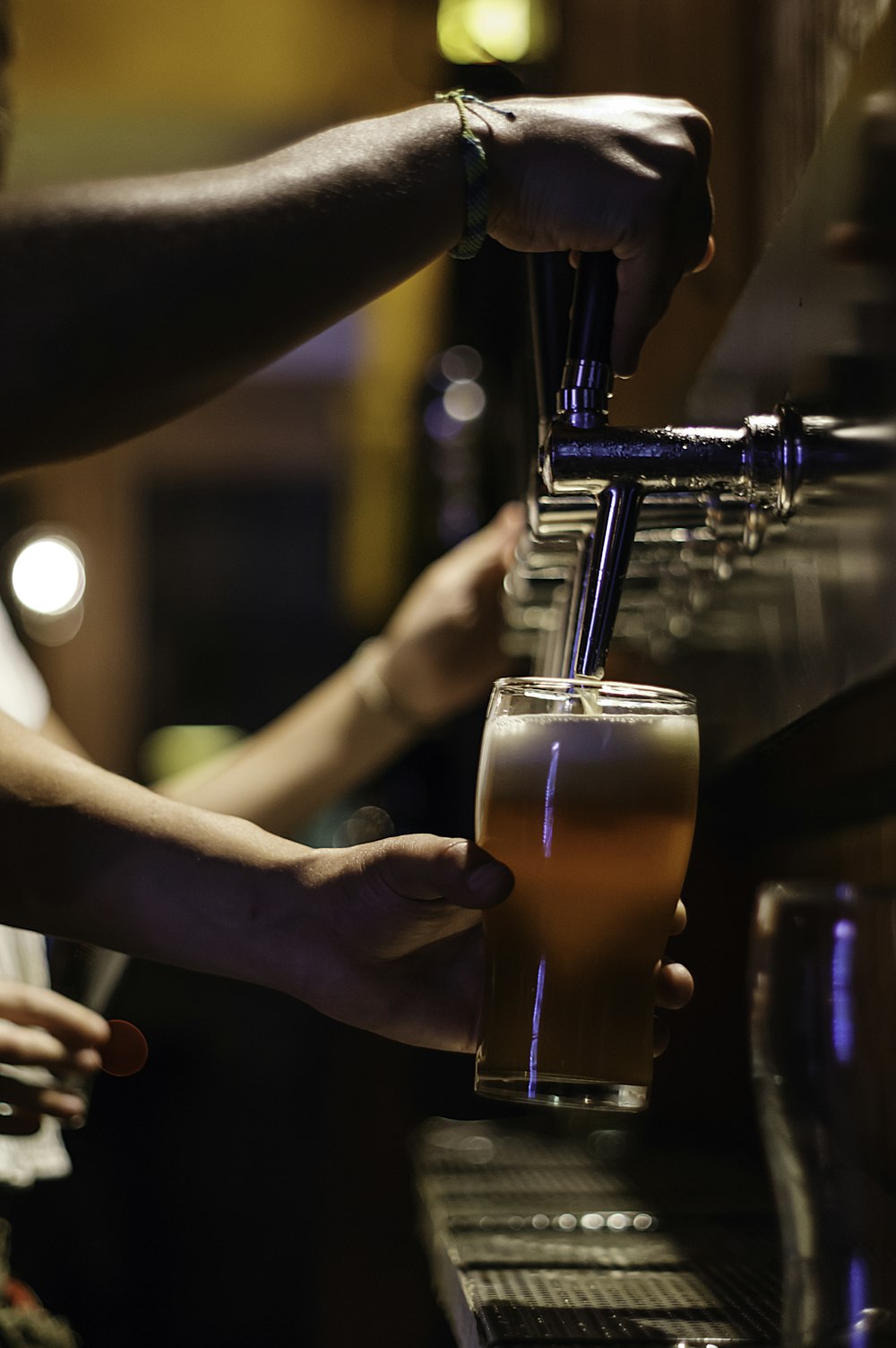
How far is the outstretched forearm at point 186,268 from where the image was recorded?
61 cm

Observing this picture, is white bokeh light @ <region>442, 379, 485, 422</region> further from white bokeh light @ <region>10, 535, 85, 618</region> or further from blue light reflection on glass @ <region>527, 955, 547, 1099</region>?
blue light reflection on glass @ <region>527, 955, 547, 1099</region>

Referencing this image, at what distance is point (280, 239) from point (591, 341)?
0.49 feet

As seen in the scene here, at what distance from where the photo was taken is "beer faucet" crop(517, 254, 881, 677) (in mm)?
648

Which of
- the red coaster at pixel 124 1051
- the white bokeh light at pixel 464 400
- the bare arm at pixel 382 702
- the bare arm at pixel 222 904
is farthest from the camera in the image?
the white bokeh light at pixel 464 400

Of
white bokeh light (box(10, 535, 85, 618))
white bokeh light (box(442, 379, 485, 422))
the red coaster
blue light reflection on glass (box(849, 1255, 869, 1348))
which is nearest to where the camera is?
blue light reflection on glass (box(849, 1255, 869, 1348))

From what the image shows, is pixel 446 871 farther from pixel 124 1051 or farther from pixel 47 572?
pixel 47 572

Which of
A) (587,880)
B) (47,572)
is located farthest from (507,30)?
(47,572)

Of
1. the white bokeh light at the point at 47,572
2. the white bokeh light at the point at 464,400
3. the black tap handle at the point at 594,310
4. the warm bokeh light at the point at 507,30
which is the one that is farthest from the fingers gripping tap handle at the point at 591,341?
the white bokeh light at the point at 47,572

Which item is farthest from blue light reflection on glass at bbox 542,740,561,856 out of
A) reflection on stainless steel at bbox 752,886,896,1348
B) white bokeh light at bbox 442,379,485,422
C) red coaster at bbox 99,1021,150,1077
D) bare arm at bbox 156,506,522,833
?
white bokeh light at bbox 442,379,485,422

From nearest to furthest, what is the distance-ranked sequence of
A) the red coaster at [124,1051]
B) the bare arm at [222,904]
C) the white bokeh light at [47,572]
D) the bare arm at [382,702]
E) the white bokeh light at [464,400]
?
1. the bare arm at [222,904]
2. the red coaster at [124,1051]
3. the bare arm at [382,702]
4. the white bokeh light at [464,400]
5. the white bokeh light at [47,572]

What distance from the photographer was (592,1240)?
0.99 metres

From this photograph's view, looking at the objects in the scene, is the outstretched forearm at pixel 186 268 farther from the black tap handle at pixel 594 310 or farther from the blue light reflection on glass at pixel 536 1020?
the blue light reflection on glass at pixel 536 1020

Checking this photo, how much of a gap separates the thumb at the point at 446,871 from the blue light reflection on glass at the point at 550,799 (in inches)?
1.2

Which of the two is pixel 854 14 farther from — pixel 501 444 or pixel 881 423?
pixel 501 444
